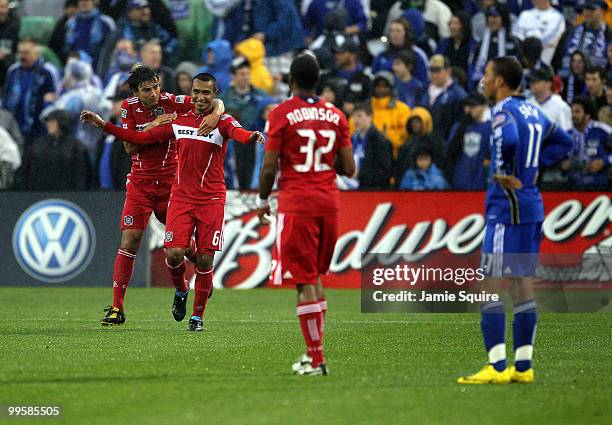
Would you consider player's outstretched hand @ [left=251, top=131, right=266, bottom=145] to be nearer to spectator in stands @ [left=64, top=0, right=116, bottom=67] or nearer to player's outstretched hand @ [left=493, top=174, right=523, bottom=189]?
player's outstretched hand @ [left=493, top=174, right=523, bottom=189]

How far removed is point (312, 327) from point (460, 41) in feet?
41.2

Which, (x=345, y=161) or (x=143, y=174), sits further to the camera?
(x=143, y=174)

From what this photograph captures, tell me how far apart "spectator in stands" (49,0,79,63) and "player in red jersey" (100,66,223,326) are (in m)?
9.70

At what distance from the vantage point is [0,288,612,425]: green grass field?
7.30 meters

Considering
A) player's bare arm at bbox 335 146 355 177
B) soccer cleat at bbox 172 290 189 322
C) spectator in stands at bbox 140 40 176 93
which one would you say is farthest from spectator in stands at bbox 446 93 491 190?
player's bare arm at bbox 335 146 355 177

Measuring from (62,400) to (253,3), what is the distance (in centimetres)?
1494

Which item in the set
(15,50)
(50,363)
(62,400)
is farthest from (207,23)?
(62,400)

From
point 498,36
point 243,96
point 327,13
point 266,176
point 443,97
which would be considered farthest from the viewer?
point 327,13

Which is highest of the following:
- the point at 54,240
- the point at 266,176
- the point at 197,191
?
the point at 266,176

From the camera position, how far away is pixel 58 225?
19.5m

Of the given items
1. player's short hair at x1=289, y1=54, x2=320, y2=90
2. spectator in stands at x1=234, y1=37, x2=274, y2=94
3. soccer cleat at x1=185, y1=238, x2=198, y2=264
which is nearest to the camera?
player's short hair at x1=289, y1=54, x2=320, y2=90

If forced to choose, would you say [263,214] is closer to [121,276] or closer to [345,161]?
[345,161]

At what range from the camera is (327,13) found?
21.5m

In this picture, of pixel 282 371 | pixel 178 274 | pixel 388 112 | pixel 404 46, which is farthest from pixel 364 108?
pixel 282 371
